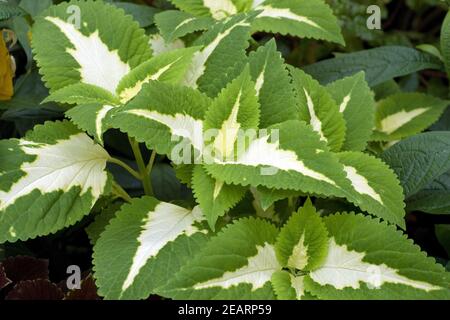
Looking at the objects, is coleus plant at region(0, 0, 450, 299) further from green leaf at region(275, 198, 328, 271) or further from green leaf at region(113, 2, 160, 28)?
green leaf at region(113, 2, 160, 28)

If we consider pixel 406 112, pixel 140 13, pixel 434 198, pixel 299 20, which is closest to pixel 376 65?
pixel 406 112

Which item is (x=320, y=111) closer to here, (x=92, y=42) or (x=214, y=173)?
(x=214, y=173)

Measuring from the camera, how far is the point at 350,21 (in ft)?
4.38

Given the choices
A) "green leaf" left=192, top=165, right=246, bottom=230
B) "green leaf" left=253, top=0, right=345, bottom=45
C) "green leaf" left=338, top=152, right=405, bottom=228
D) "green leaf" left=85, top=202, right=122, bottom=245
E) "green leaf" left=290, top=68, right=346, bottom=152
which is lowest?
"green leaf" left=85, top=202, right=122, bottom=245

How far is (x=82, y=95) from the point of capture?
817 mm

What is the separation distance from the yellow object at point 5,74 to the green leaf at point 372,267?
546 mm

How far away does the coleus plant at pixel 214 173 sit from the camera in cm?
73

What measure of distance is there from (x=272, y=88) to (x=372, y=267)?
250 millimetres

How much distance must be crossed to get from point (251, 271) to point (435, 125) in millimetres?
598

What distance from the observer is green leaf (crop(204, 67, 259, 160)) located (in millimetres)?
791

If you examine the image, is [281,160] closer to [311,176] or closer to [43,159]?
[311,176]

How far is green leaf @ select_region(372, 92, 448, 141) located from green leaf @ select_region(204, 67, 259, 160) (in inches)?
15.5

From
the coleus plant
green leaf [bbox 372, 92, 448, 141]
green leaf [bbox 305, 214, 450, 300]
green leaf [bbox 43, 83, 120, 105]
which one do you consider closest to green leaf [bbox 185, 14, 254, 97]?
the coleus plant

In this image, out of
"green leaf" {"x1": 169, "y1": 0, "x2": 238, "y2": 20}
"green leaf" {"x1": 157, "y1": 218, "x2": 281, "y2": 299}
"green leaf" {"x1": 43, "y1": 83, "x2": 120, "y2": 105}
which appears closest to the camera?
"green leaf" {"x1": 157, "y1": 218, "x2": 281, "y2": 299}
